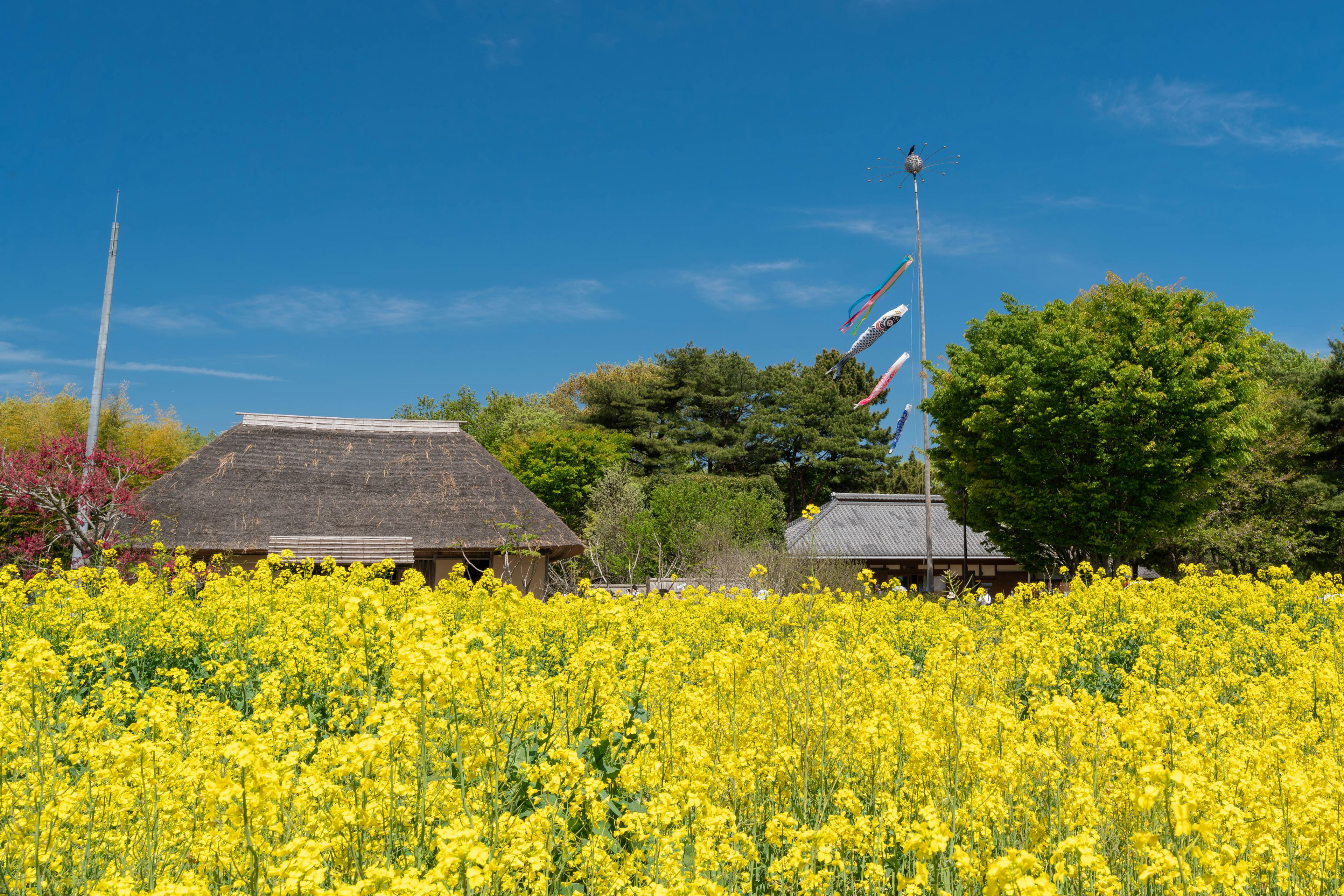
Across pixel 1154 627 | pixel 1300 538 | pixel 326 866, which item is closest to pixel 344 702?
pixel 326 866

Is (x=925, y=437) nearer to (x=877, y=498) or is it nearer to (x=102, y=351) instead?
(x=877, y=498)

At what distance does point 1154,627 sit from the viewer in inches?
318

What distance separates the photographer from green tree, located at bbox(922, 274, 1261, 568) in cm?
1889

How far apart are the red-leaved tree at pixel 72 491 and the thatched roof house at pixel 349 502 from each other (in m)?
2.81

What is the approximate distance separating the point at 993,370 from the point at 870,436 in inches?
808

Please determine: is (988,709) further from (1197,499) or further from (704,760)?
(1197,499)

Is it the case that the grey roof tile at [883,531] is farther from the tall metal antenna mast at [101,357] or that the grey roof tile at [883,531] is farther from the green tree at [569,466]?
the tall metal antenna mast at [101,357]

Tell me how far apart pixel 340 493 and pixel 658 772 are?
18.8m

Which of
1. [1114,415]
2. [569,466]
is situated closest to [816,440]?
[569,466]

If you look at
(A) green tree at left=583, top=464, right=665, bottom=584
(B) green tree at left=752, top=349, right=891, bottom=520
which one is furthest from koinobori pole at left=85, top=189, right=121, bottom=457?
(B) green tree at left=752, top=349, right=891, bottom=520

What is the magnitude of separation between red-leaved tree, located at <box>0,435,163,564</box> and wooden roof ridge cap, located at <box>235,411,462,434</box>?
8011mm

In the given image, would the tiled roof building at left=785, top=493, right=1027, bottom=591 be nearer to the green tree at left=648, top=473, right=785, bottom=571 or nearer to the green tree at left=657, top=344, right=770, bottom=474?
the green tree at left=648, top=473, right=785, bottom=571

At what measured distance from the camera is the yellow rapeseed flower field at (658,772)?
2.40 meters

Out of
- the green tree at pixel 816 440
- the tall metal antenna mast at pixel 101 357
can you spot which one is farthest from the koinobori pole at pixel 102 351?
Answer: the green tree at pixel 816 440
